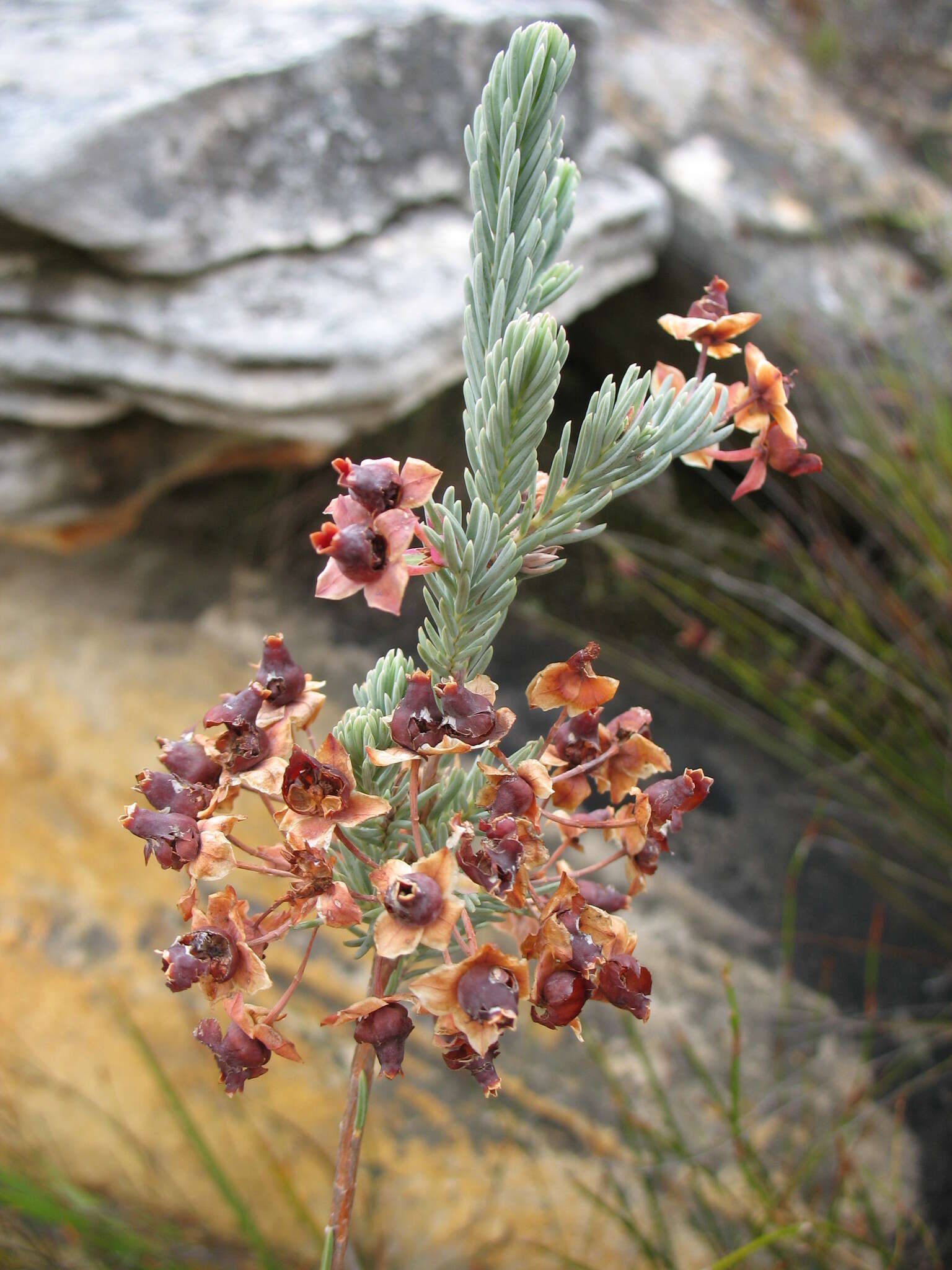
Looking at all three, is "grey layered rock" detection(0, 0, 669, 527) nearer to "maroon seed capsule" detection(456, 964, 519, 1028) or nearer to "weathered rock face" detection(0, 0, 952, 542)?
"weathered rock face" detection(0, 0, 952, 542)

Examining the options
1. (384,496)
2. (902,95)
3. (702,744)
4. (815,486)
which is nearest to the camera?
(384,496)

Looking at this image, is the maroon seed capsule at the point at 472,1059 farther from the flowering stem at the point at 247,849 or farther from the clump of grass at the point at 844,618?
the clump of grass at the point at 844,618

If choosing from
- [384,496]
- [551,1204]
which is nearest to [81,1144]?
[551,1204]

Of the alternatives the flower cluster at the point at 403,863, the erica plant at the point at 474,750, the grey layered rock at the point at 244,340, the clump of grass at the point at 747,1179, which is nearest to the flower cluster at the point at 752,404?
the erica plant at the point at 474,750

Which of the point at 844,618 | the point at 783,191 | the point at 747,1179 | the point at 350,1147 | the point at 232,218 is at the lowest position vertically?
the point at 747,1179

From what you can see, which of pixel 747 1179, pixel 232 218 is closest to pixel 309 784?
pixel 747 1179

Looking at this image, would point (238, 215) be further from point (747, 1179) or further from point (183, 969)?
point (747, 1179)

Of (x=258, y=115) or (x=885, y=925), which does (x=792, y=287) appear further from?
(x=885, y=925)
